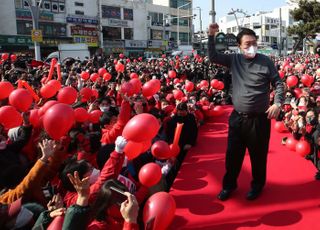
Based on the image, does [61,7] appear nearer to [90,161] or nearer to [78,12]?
[78,12]

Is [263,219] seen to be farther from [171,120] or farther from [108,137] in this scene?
[171,120]

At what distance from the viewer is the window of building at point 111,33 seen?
1641 inches

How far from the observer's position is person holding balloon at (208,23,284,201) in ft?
10.8

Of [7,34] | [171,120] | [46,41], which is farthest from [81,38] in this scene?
[171,120]

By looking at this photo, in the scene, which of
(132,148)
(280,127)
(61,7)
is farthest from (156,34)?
(132,148)

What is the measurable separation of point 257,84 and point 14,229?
230 cm

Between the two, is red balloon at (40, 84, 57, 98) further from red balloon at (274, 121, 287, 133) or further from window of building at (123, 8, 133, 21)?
window of building at (123, 8, 133, 21)

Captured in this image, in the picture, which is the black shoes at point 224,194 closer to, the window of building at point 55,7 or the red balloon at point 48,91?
the red balloon at point 48,91

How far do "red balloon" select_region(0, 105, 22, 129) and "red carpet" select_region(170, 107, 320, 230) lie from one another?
1910mm

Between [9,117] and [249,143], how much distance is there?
8.44 ft

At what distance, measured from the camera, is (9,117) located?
13.0 ft

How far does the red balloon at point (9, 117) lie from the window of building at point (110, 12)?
39.9 meters

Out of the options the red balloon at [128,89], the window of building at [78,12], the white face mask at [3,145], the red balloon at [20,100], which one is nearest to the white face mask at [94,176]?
the white face mask at [3,145]

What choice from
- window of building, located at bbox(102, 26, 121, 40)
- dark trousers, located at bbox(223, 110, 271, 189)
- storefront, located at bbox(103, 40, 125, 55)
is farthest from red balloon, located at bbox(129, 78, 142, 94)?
window of building, located at bbox(102, 26, 121, 40)
